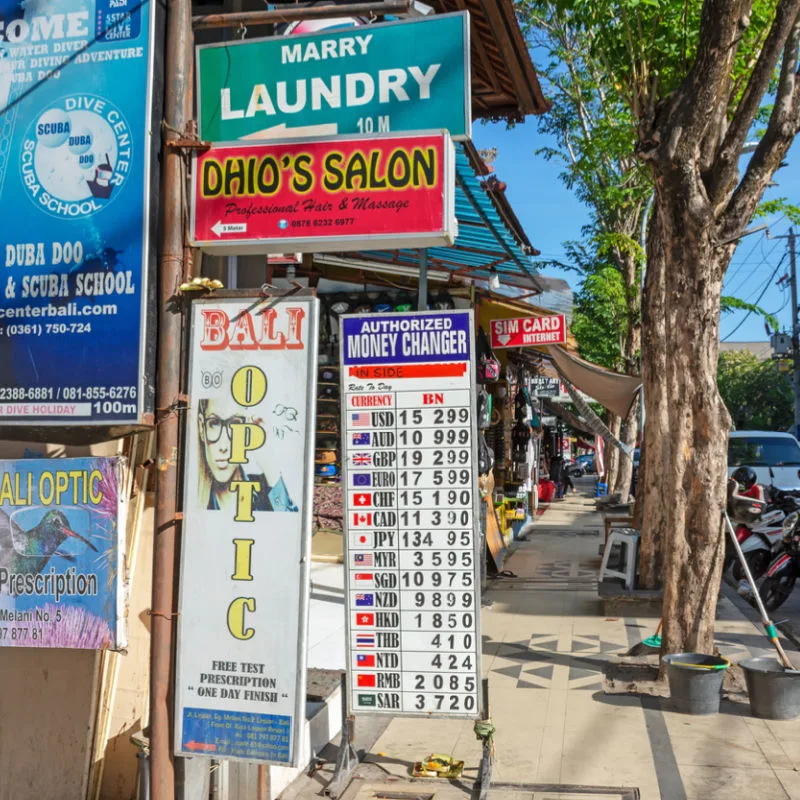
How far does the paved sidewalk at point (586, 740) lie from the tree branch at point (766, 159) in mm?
3724

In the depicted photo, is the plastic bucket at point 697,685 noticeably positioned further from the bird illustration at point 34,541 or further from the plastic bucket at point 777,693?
the bird illustration at point 34,541

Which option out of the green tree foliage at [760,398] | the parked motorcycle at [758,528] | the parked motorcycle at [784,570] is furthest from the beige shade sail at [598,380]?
the green tree foliage at [760,398]

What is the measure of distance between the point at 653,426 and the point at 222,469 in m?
8.67

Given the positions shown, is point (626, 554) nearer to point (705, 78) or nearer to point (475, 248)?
point (475, 248)

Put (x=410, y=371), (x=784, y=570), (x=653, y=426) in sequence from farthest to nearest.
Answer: (x=653, y=426)
(x=784, y=570)
(x=410, y=371)

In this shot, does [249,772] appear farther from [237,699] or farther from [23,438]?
[23,438]

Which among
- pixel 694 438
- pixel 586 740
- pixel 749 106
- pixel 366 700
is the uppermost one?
pixel 749 106

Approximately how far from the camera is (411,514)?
17.1ft

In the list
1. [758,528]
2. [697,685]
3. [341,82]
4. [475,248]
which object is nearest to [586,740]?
[697,685]

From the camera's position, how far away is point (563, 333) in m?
12.8

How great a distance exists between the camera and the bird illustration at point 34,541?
3.97 metres

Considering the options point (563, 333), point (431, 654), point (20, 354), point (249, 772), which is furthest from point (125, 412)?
point (563, 333)

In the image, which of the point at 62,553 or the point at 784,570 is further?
the point at 784,570

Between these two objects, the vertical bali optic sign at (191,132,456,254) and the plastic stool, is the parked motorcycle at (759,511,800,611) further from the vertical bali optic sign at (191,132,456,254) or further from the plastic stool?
the vertical bali optic sign at (191,132,456,254)
